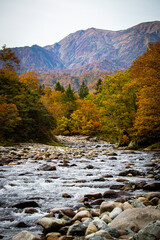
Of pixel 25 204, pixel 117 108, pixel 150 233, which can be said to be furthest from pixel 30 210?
pixel 117 108

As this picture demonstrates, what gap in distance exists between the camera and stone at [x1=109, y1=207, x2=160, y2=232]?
2.83m

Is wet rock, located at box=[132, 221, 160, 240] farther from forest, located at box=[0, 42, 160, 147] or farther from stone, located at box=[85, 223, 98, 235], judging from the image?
forest, located at box=[0, 42, 160, 147]

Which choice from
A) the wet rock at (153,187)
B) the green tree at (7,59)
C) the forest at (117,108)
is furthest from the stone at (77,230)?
the green tree at (7,59)

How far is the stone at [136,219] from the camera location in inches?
111

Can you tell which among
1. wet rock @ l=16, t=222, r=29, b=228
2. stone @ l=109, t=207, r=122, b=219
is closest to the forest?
stone @ l=109, t=207, r=122, b=219

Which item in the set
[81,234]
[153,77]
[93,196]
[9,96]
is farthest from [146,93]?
[9,96]

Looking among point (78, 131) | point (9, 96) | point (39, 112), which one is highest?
point (9, 96)

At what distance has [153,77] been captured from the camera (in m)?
14.5

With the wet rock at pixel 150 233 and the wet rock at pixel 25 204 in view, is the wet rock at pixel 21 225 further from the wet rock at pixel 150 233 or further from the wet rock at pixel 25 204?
the wet rock at pixel 150 233

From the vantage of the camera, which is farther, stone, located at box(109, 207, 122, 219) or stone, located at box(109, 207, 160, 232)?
stone, located at box(109, 207, 122, 219)

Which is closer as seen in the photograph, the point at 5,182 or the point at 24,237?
the point at 24,237

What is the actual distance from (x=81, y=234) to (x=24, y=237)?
2.70 ft

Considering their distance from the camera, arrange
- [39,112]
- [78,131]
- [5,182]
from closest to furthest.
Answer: [5,182]
[39,112]
[78,131]

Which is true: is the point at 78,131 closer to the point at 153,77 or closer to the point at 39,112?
the point at 39,112
